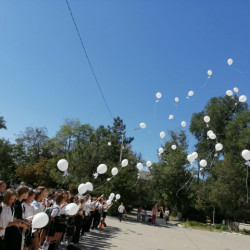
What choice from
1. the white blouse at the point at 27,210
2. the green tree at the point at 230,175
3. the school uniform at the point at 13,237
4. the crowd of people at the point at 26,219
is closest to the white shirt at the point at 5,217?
the crowd of people at the point at 26,219

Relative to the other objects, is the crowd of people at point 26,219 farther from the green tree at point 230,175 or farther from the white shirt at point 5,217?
the green tree at point 230,175

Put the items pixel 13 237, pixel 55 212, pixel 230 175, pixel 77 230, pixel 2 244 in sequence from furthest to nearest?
pixel 230 175, pixel 77 230, pixel 55 212, pixel 13 237, pixel 2 244

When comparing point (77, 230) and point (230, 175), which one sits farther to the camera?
point (230, 175)

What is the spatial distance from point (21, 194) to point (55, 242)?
6.93 feet

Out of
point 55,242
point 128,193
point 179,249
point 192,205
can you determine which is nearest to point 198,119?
point 192,205

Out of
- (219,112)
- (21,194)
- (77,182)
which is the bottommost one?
(21,194)

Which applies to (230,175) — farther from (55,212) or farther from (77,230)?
(55,212)

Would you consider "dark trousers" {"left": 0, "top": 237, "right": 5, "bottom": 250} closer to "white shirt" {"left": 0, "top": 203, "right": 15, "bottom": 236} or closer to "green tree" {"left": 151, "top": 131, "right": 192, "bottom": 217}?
"white shirt" {"left": 0, "top": 203, "right": 15, "bottom": 236}

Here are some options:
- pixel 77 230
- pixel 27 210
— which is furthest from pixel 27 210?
pixel 77 230

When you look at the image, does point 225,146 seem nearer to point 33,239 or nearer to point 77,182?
point 77,182

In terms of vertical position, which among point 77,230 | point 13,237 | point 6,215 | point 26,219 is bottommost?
point 77,230

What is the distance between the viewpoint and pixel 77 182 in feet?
73.3

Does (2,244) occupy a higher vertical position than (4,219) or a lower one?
lower

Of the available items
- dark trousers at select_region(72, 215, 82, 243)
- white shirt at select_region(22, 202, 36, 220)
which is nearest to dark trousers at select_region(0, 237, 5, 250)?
white shirt at select_region(22, 202, 36, 220)
